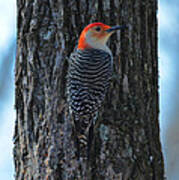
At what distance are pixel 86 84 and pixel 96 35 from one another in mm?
396

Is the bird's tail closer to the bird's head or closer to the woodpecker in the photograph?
the woodpecker

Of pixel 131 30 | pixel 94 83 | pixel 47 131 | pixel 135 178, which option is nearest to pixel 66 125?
pixel 47 131

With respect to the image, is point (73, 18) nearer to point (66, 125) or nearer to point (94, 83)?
point (94, 83)

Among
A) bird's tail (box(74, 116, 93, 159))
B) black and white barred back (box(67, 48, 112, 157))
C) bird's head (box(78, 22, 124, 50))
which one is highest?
bird's head (box(78, 22, 124, 50))

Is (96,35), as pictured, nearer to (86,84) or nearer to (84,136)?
(86,84)

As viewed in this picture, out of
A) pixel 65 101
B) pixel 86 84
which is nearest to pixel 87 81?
pixel 86 84

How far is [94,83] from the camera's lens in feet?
12.7

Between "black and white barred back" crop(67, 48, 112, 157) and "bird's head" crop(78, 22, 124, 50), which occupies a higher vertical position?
"bird's head" crop(78, 22, 124, 50)

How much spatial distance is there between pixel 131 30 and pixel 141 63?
287 mm

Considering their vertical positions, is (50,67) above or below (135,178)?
above

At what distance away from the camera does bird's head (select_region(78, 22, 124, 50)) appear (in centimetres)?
383

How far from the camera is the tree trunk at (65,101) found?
388 centimetres

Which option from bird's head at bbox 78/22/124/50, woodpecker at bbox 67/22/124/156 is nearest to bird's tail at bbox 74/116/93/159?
woodpecker at bbox 67/22/124/156

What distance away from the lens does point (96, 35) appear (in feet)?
12.8
